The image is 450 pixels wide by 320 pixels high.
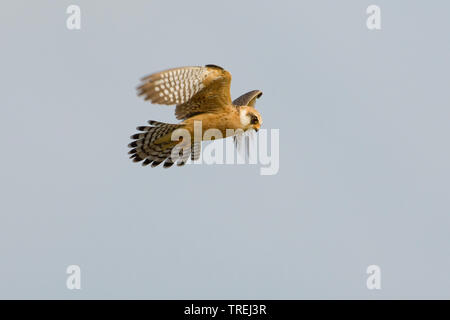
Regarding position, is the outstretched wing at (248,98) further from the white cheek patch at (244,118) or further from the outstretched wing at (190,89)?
the outstretched wing at (190,89)

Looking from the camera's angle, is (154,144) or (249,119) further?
(154,144)

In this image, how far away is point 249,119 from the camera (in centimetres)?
1602

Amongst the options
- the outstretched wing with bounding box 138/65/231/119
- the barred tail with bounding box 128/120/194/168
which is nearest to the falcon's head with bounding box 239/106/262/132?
the outstretched wing with bounding box 138/65/231/119

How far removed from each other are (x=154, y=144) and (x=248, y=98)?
7.51ft

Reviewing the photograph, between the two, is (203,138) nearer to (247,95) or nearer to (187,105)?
(187,105)

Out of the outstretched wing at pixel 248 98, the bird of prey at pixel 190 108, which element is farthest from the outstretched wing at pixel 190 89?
the outstretched wing at pixel 248 98

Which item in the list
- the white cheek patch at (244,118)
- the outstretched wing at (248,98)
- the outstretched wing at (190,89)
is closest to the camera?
the outstretched wing at (190,89)

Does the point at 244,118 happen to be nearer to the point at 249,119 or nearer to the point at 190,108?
the point at 249,119

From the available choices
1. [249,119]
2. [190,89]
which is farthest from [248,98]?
[190,89]

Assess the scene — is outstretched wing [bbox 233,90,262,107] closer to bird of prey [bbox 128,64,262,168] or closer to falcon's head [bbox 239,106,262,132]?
bird of prey [bbox 128,64,262,168]

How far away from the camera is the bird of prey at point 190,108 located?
558 inches

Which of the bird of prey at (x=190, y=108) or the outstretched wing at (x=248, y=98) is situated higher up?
the outstretched wing at (x=248, y=98)
